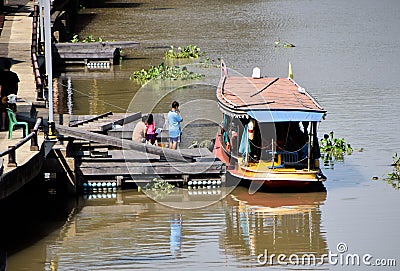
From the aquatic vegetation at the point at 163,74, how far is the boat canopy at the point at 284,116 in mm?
15011

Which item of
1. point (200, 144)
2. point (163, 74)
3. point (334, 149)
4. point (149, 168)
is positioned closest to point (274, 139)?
point (149, 168)

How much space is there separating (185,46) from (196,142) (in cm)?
1871

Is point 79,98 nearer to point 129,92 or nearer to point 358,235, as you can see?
point 129,92

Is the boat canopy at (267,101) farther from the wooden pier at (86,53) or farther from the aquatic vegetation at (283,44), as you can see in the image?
the aquatic vegetation at (283,44)

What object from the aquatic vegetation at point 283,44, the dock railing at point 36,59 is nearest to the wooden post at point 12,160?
the dock railing at point 36,59

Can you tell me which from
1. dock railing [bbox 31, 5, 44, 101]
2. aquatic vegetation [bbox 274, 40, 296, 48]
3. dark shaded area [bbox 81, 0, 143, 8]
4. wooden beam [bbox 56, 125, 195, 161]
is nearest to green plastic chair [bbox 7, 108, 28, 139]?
wooden beam [bbox 56, 125, 195, 161]

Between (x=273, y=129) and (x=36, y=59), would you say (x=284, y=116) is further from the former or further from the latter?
(x=36, y=59)

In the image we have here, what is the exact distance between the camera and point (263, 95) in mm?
22531

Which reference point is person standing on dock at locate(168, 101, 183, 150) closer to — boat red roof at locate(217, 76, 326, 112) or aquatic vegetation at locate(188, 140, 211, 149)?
boat red roof at locate(217, 76, 326, 112)

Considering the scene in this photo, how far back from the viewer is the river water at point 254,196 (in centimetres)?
1836

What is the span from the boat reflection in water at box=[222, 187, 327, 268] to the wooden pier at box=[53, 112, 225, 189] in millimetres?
1026

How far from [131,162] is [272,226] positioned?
13.1ft

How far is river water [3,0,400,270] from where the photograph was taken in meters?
18.4

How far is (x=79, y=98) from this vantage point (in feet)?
109
